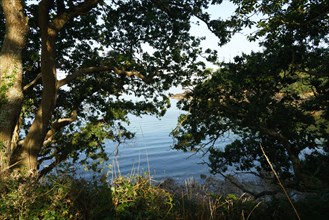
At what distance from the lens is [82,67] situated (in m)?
12.3

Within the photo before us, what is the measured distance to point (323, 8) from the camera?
24.2ft

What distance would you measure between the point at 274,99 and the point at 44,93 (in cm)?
849

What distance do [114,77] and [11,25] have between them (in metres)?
5.96

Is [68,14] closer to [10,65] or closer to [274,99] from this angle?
[10,65]

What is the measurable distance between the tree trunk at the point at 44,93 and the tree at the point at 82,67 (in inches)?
1.1

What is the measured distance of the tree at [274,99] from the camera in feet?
27.7

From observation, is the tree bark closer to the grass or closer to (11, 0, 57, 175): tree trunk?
(11, 0, 57, 175): tree trunk

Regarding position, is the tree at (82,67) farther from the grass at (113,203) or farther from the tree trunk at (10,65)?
the grass at (113,203)

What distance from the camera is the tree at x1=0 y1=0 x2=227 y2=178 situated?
318 inches

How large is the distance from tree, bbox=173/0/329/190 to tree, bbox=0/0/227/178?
63.9 inches

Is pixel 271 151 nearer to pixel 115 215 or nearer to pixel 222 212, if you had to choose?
pixel 222 212

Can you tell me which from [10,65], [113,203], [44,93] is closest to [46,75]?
[44,93]

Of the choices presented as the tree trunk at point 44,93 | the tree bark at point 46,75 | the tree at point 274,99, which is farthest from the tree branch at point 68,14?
the tree at point 274,99

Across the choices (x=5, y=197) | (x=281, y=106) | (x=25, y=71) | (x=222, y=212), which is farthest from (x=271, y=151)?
(x=25, y=71)
